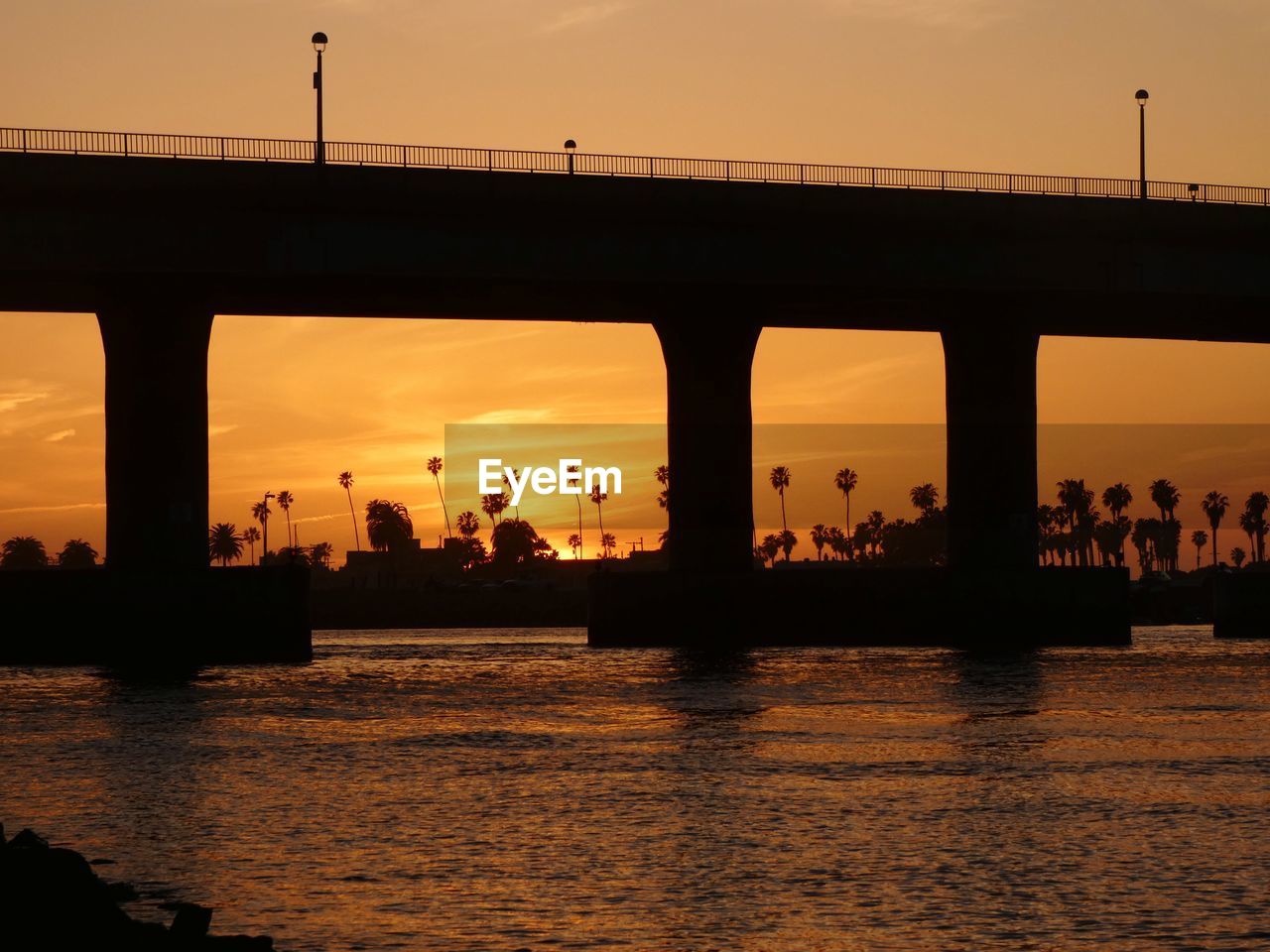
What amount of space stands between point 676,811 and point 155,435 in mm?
43877

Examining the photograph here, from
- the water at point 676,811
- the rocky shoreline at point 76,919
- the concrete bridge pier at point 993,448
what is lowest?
the water at point 676,811

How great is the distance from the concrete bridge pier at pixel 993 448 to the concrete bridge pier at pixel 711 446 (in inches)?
333

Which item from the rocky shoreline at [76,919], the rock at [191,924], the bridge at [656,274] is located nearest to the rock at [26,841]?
the rocky shoreline at [76,919]

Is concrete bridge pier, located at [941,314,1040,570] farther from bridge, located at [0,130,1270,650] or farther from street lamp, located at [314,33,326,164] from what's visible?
street lamp, located at [314,33,326,164]

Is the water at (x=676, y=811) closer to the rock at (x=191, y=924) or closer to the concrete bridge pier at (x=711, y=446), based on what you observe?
the rock at (x=191, y=924)

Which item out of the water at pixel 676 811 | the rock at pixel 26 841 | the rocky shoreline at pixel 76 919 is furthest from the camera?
the rock at pixel 26 841

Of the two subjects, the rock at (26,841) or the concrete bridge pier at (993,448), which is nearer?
the rock at (26,841)

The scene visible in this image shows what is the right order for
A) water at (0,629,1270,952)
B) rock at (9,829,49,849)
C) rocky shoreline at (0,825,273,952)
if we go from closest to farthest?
rocky shoreline at (0,825,273,952) → water at (0,629,1270,952) → rock at (9,829,49,849)

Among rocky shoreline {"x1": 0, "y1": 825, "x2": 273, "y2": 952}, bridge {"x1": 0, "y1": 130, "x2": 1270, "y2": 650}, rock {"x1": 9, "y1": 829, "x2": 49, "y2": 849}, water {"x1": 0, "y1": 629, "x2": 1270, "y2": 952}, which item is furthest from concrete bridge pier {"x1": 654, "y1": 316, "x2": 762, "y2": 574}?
rocky shoreline {"x1": 0, "y1": 825, "x2": 273, "y2": 952}

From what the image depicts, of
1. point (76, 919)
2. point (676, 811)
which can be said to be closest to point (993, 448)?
point (676, 811)

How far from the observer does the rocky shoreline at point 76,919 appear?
17.0 meters

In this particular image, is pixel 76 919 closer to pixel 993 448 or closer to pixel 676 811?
pixel 676 811

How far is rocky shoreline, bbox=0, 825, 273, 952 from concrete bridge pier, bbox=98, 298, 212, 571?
49.2 m

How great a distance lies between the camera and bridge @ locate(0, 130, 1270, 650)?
66.6 meters
